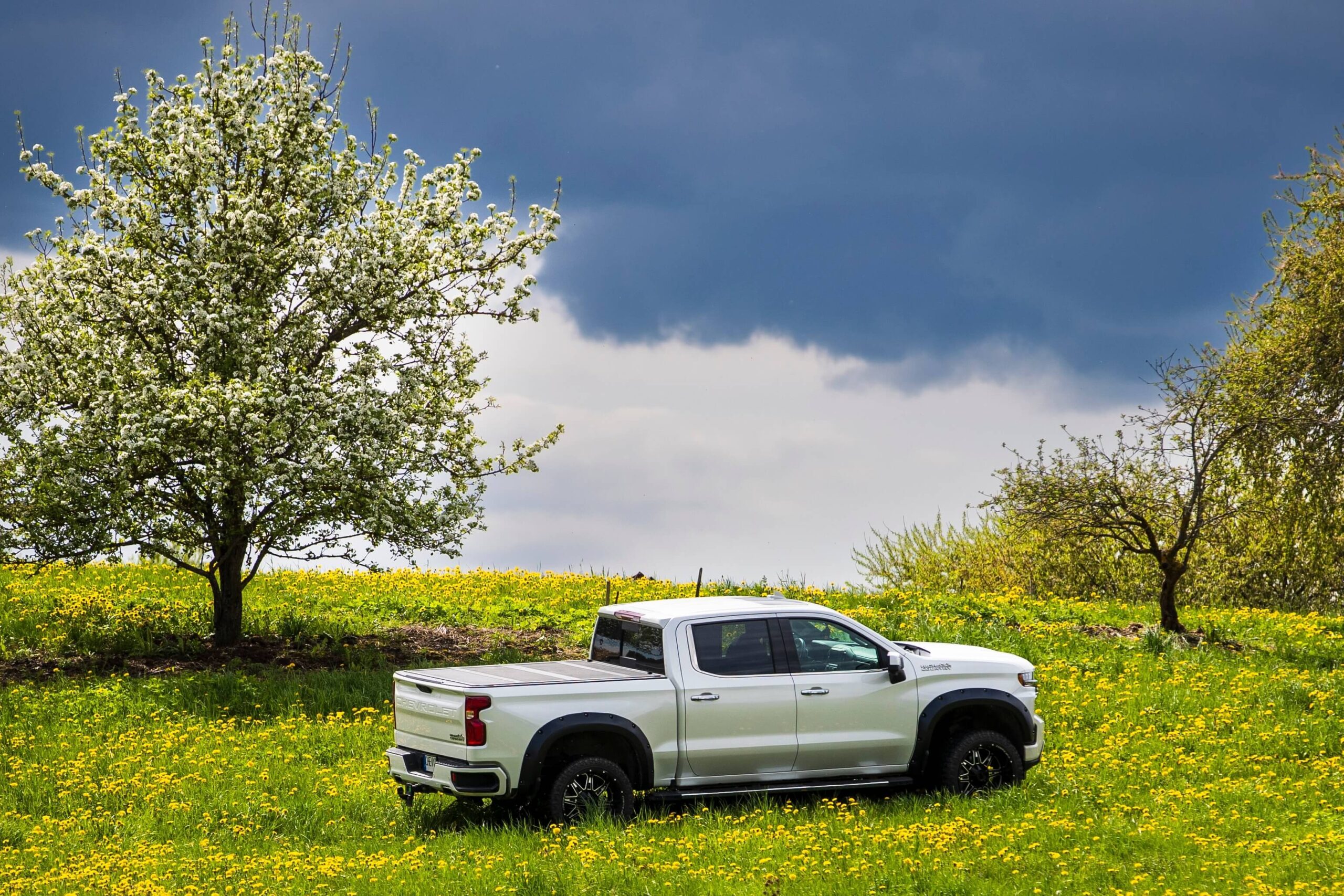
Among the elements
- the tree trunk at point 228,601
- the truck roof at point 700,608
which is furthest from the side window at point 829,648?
the tree trunk at point 228,601

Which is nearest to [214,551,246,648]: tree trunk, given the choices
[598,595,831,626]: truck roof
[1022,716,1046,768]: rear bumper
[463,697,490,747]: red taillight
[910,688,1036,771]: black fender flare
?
[598,595,831,626]: truck roof

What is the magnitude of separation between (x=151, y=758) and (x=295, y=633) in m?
7.18

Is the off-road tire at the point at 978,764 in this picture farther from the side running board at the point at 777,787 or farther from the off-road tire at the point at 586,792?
the off-road tire at the point at 586,792

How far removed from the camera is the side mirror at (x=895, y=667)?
11.2 meters

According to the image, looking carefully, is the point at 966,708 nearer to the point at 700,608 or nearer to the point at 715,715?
the point at 715,715

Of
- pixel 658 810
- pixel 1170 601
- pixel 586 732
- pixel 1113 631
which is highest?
pixel 1170 601

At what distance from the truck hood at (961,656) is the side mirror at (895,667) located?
0.77ft

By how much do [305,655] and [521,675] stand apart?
411 inches

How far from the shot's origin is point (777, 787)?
11.0 metres

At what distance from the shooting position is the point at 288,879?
9.44 meters

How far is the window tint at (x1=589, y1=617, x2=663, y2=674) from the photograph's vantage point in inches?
429

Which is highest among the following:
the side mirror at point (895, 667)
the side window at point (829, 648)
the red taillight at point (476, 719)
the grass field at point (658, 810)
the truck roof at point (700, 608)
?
the truck roof at point (700, 608)

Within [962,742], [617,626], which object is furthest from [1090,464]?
[617,626]

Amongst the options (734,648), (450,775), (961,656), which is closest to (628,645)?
(734,648)
